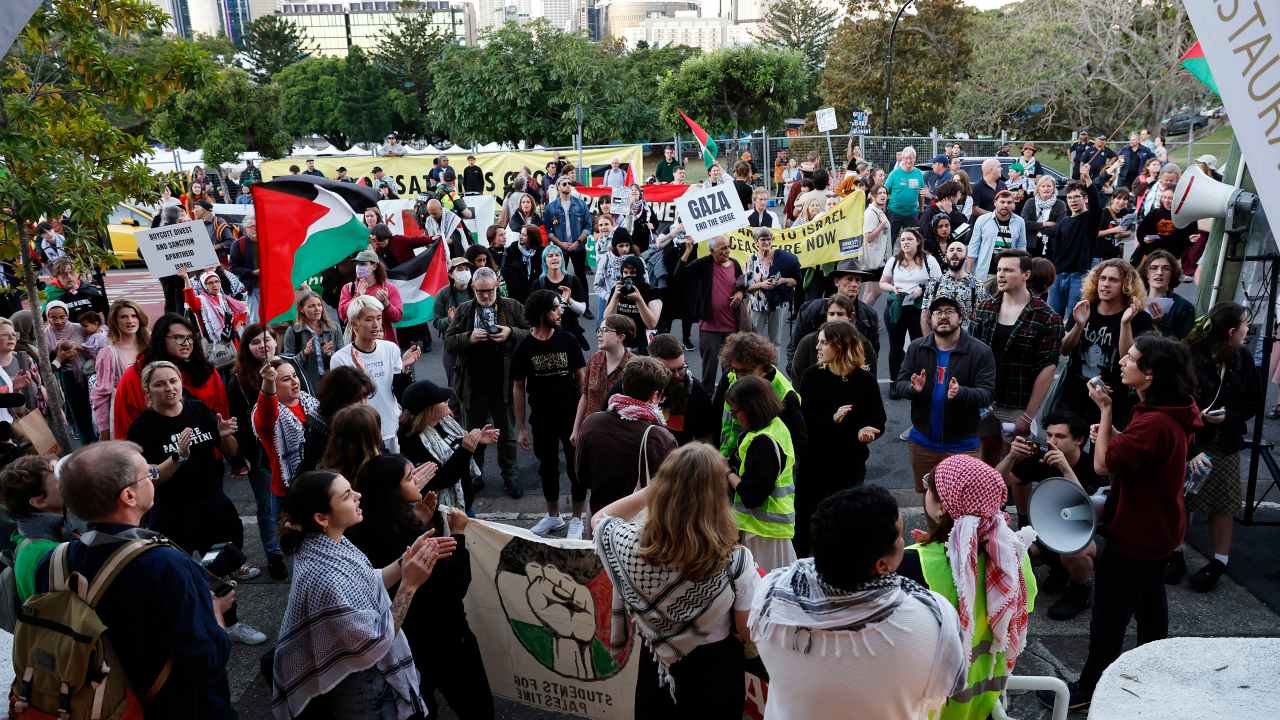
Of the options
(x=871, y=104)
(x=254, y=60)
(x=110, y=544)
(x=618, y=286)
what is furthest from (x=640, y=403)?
(x=254, y=60)

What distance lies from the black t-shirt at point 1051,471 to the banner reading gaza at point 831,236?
4.35 m

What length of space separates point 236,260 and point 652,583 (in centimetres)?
1002

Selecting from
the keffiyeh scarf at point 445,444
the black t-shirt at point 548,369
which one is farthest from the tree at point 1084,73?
the keffiyeh scarf at point 445,444

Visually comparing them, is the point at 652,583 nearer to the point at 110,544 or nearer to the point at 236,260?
the point at 110,544

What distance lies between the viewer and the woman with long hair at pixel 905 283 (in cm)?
885

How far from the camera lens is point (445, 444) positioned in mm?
4855

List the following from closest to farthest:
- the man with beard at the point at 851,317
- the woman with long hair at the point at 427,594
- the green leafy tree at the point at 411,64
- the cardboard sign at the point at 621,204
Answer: the woman with long hair at the point at 427,594 < the man with beard at the point at 851,317 < the cardboard sign at the point at 621,204 < the green leafy tree at the point at 411,64

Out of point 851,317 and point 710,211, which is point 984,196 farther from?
point 851,317

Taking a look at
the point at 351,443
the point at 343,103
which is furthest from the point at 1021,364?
the point at 343,103

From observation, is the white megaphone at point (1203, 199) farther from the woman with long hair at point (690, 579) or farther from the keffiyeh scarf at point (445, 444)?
the keffiyeh scarf at point (445, 444)

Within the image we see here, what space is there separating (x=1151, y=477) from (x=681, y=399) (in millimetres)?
2466

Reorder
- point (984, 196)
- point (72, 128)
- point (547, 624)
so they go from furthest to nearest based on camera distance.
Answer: point (984, 196)
point (72, 128)
point (547, 624)

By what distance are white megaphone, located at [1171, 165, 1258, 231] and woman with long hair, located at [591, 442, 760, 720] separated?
4.68m

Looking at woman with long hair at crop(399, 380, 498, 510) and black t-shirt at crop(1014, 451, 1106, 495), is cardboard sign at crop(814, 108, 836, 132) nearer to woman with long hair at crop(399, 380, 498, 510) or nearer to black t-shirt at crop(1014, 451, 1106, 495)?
black t-shirt at crop(1014, 451, 1106, 495)
